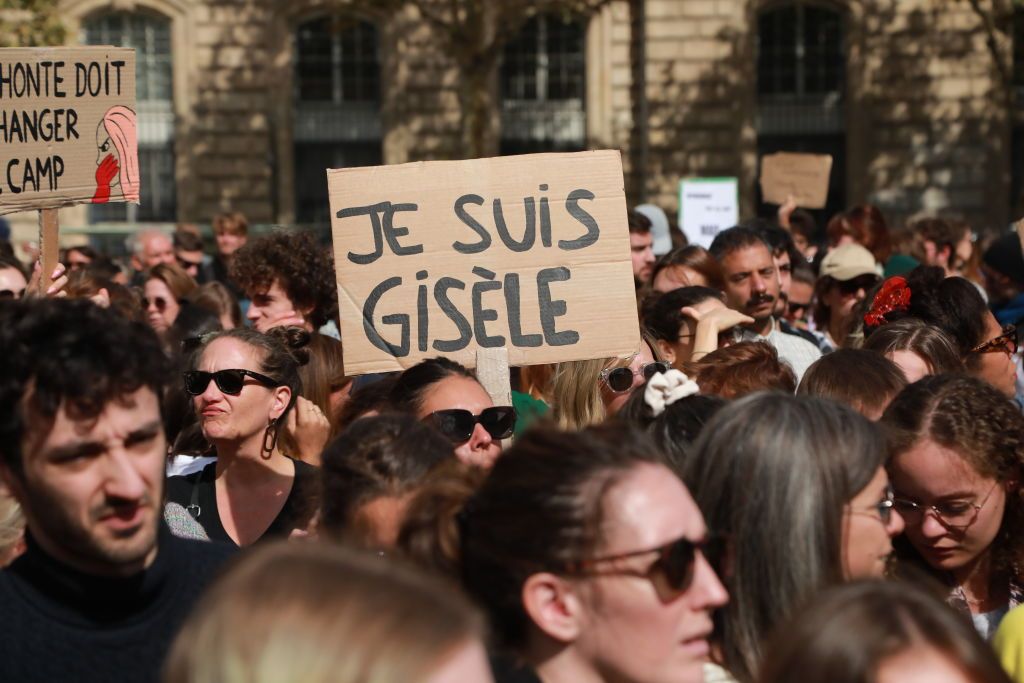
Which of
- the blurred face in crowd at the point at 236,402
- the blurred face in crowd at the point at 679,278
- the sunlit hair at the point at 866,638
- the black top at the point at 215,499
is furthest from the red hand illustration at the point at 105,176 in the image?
the sunlit hair at the point at 866,638

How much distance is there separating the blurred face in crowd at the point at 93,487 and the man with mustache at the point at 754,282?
4.57 metres

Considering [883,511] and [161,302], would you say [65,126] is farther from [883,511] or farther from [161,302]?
[161,302]

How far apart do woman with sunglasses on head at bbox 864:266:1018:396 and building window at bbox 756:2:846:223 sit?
21.6 metres

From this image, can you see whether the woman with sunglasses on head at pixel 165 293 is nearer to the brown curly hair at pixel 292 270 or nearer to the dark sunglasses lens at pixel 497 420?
the brown curly hair at pixel 292 270

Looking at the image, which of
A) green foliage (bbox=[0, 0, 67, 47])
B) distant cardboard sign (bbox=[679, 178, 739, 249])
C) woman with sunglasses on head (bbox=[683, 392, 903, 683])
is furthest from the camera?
green foliage (bbox=[0, 0, 67, 47])

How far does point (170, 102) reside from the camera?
27.0 m

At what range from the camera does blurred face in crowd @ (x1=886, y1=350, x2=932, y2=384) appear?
5.15m

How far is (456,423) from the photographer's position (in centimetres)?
441

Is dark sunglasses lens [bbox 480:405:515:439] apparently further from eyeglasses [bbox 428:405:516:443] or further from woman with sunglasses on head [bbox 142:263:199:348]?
woman with sunglasses on head [bbox 142:263:199:348]

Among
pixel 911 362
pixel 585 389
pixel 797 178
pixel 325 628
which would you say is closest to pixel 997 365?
pixel 911 362

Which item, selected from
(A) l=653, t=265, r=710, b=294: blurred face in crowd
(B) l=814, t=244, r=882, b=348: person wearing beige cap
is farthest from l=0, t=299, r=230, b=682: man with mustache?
(B) l=814, t=244, r=882, b=348: person wearing beige cap

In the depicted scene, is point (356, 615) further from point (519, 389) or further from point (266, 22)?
point (266, 22)

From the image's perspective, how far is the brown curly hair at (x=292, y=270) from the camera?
6.73 m

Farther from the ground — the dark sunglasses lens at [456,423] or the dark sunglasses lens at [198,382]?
the dark sunglasses lens at [198,382]
